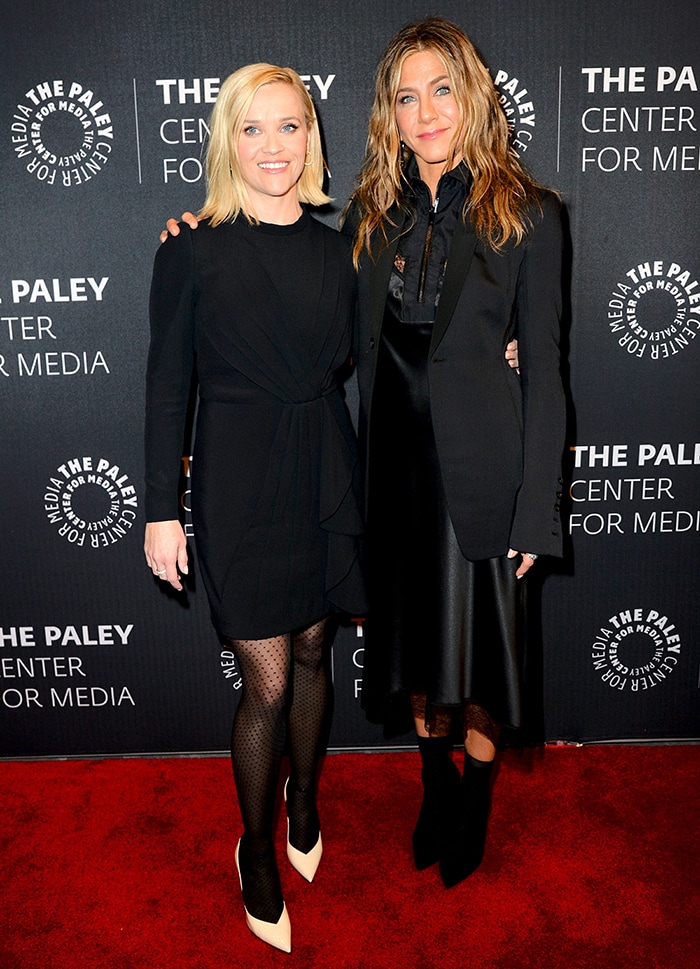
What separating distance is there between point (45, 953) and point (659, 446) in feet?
6.82

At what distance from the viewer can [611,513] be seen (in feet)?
8.86

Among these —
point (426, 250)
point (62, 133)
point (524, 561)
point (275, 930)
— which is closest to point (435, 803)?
point (275, 930)

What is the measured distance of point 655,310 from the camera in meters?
2.57

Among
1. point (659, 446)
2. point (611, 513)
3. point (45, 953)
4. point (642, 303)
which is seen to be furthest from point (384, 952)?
point (642, 303)

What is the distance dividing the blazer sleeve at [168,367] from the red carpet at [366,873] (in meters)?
0.98

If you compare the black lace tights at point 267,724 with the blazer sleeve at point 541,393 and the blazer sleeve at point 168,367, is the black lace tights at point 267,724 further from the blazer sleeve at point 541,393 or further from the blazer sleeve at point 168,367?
the blazer sleeve at point 541,393

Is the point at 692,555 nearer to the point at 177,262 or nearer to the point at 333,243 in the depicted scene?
the point at 333,243

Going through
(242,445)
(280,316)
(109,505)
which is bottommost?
(109,505)

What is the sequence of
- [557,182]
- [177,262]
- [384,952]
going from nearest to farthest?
[177,262] < [384,952] < [557,182]

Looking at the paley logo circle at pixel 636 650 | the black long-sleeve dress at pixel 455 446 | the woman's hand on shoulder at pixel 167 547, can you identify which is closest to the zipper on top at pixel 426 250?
the black long-sleeve dress at pixel 455 446

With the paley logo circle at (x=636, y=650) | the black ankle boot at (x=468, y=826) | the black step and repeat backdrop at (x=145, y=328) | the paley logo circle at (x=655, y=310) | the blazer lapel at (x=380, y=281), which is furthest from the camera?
the paley logo circle at (x=636, y=650)

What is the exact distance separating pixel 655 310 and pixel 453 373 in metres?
0.97

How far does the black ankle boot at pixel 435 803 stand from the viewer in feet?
7.45

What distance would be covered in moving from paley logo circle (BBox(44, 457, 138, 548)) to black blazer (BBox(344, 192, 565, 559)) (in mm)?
1070
